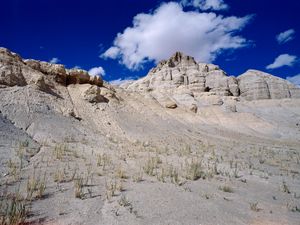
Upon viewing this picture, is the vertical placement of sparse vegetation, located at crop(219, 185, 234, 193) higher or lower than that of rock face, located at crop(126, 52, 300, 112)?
lower

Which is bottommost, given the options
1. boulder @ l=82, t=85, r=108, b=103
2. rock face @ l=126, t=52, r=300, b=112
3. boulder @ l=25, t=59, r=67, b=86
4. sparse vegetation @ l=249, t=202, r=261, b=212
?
sparse vegetation @ l=249, t=202, r=261, b=212

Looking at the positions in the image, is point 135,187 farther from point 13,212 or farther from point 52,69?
point 52,69

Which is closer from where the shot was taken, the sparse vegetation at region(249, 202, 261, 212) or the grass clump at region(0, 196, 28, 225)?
the grass clump at region(0, 196, 28, 225)

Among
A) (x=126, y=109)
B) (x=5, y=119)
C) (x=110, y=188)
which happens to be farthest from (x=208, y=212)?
(x=126, y=109)

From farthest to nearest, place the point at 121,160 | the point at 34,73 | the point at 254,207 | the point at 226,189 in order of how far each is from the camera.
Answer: the point at 34,73
the point at 121,160
the point at 226,189
the point at 254,207

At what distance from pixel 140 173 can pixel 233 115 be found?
23965 millimetres

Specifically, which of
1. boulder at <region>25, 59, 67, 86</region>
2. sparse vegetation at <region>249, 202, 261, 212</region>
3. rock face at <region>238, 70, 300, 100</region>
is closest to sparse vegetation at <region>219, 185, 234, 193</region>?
sparse vegetation at <region>249, 202, 261, 212</region>

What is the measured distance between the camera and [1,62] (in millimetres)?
17922

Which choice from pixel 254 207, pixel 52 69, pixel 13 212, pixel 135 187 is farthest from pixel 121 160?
pixel 52 69

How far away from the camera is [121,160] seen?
10.5 meters

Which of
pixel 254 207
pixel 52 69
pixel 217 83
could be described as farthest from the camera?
pixel 217 83

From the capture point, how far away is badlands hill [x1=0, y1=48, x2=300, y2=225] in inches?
219

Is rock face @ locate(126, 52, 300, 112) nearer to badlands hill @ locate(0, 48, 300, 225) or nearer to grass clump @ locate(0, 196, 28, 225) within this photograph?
badlands hill @ locate(0, 48, 300, 225)

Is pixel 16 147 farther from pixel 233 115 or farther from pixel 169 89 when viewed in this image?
pixel 169 89
